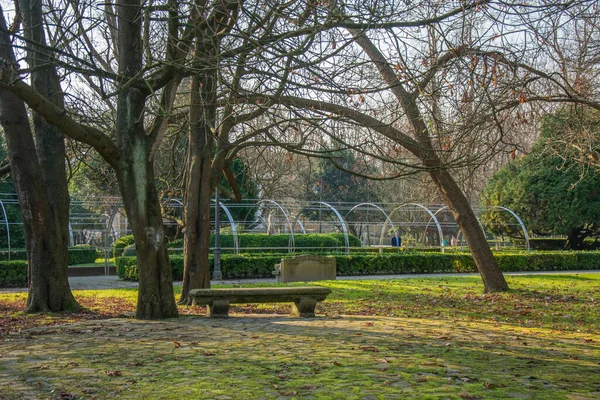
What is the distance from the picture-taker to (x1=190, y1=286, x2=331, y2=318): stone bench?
9859 mm

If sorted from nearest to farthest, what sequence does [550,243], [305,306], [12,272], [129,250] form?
1. [305,306]
2. [12,272]
3. [129,250]
4. [550,243]

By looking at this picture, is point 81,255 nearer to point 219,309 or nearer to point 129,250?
point 129,250

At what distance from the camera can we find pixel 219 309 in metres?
10.2

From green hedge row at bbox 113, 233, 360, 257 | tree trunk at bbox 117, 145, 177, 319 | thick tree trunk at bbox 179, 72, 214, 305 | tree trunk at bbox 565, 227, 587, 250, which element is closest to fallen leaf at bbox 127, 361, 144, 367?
tree trunk at bbox 117, 145, 177, 319

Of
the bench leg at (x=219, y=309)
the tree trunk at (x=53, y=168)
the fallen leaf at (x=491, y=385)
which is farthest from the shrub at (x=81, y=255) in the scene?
the fallen leaf at (x=491, y=385)

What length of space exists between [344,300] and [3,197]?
24.2 meters

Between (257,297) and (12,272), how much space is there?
1363cm

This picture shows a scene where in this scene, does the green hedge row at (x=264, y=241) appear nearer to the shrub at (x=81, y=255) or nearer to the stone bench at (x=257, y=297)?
the shrub at (x=81, y=255)

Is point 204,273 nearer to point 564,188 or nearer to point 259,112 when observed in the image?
point 259,112

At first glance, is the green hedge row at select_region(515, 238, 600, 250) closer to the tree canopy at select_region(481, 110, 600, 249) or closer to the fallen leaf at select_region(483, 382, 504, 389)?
the tree canopy at select_region(481, 110, 600, 249)

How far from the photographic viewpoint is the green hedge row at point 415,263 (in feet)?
76.3

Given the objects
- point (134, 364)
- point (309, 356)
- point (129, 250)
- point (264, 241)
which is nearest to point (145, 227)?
point (134, 364)

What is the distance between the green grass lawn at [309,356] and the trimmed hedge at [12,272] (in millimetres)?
9276

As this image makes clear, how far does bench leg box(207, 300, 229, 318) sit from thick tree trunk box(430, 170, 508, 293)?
20.0 feet
